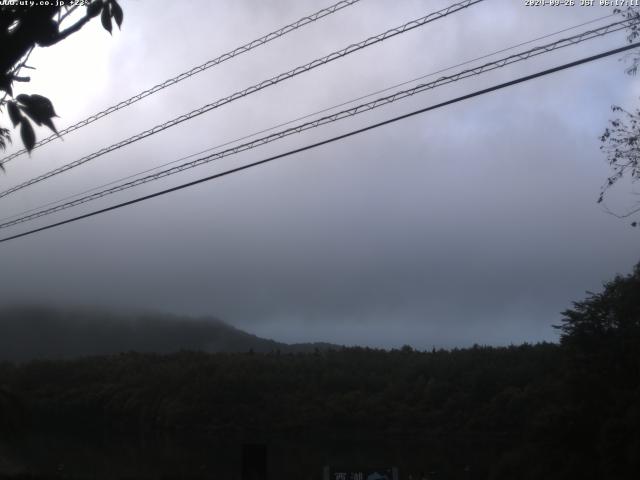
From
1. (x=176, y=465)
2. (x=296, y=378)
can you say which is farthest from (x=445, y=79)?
(x=296, y=378)

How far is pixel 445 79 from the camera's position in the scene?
457 inches

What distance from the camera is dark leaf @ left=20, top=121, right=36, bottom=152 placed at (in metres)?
4.38

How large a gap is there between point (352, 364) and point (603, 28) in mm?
68721

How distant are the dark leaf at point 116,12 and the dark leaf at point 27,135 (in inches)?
39.8

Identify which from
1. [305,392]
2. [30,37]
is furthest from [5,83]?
[305,392]

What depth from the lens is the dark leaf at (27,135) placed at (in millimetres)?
4383

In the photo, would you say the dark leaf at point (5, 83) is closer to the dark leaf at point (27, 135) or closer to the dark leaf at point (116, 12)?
the dark leaf at point (27, 135)

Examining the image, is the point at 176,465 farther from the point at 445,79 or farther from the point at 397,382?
the point at 397,382

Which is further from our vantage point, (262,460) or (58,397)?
(58,397)

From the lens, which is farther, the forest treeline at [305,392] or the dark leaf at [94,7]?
the forest treeline at [305,392]

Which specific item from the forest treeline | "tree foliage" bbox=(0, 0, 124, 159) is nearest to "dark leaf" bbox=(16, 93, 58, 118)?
"tree foliage" bbox=(0, 0, 124, 159)

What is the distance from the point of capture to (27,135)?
4.41 meters

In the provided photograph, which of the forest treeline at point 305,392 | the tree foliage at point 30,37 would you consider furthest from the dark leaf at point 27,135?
the forest treeline at point 305,392

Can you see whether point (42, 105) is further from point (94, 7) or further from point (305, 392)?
point (305, 392)
